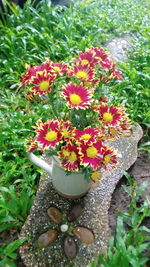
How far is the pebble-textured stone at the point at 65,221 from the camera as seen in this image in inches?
46.3

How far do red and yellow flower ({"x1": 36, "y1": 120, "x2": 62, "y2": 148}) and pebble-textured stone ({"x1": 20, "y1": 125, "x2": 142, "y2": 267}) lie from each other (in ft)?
1.76

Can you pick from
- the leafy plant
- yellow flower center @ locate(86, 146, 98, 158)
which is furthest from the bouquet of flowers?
the leafy plant

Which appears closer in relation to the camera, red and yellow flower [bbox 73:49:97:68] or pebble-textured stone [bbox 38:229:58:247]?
red and yellow flower [bbox 73:49:97:68]

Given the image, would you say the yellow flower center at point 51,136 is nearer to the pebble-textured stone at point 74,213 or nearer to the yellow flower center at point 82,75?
the yellow flower center at point 82,75

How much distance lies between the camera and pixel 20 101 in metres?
2.05

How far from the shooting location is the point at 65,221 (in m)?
1.29

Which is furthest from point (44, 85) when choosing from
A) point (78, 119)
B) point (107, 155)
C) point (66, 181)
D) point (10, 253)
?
point (10, 253)

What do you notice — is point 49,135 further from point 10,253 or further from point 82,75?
point 10,253

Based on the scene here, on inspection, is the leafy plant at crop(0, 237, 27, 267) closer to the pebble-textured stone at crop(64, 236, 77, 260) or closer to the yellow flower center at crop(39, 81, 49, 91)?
the pebble-textured stone at crop(64, 236, 77, 260)

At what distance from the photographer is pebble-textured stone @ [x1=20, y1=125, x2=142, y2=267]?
118 cm

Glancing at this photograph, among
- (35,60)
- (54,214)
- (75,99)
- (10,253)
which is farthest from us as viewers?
(35,60)

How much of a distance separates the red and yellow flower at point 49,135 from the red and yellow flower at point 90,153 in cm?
9

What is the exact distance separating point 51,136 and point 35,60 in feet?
5.35

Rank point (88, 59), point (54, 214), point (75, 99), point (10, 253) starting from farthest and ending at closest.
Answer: point (54, 214) → point (10, 253) → point (88, 59) → point (75, 99)
